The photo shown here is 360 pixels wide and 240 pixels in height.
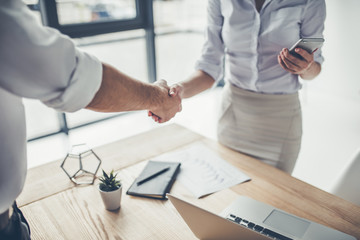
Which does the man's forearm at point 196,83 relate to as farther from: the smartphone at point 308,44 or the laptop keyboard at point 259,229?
the laptop keyboard at point 259,229

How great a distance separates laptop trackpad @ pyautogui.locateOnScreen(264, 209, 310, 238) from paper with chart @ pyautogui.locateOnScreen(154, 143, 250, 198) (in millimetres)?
224

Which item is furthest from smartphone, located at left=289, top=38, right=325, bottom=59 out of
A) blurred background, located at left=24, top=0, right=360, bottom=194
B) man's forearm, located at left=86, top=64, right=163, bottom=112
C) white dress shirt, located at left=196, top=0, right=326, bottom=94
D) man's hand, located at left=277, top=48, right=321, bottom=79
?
blurred background, located at left=24, top=0, right=360, bottom=194

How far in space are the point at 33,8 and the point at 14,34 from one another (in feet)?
8.83

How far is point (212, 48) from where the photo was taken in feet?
5.12

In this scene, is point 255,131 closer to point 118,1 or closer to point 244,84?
point 244,84

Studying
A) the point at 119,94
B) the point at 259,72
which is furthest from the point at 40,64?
the point at 259,72

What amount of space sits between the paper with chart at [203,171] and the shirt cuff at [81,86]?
56 centimetres

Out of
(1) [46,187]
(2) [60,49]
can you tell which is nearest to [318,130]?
(1) [46,187]

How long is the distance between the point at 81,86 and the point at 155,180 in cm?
55

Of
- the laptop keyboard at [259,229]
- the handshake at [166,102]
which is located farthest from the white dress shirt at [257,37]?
the laptop keyboard at [259,229]

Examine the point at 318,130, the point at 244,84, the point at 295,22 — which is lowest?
the point at 318,130

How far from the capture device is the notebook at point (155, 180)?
1.07 metres

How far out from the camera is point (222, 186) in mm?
1118

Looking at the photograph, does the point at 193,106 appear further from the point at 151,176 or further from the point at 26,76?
the point at 26,76
